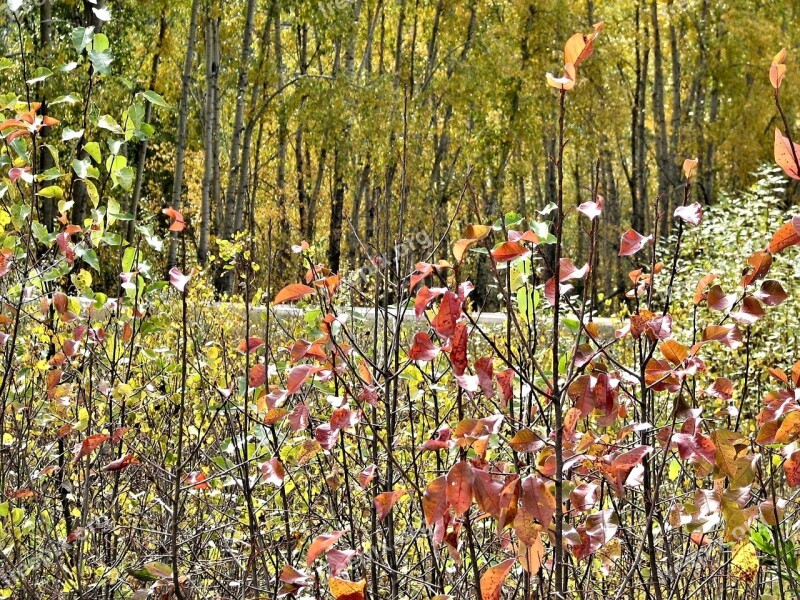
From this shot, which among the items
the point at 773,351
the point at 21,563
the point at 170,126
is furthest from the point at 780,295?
the point at 170,126

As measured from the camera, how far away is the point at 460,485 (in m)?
1.41

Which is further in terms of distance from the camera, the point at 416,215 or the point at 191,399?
the point at 416,215

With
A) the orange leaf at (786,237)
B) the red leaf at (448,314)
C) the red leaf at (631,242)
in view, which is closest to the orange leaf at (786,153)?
the orange leaf at (786,237)

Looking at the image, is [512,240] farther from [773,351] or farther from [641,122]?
[641,122]

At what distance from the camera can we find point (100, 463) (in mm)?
2969

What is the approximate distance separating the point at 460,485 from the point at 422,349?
0.28 meters

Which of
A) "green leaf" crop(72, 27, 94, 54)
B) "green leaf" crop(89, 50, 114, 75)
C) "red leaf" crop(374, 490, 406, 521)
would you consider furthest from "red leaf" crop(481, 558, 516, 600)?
"green leaf" crop(72, 27, 94, 54)

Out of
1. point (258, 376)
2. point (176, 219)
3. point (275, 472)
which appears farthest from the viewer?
point (176, 219)

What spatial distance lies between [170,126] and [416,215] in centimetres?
673

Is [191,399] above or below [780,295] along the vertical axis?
below

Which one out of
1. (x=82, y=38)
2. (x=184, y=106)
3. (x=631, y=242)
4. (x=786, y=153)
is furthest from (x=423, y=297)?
(x=184, y=106)

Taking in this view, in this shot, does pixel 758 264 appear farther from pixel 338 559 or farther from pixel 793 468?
pixel 338 559

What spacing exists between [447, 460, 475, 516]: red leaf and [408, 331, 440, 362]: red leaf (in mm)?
237

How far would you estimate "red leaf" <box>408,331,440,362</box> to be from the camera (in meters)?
1.61
